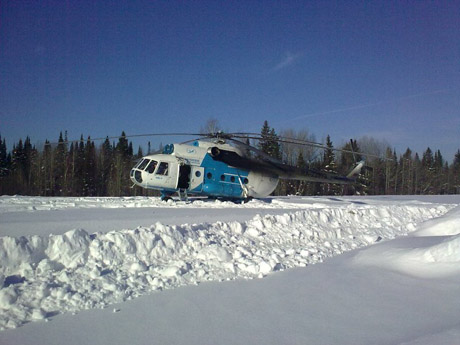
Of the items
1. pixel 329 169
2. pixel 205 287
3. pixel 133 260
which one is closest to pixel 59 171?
pixel 329 169

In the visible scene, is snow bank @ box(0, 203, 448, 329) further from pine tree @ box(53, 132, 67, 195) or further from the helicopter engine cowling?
pine tree @ box(53, 132, 67, 195)

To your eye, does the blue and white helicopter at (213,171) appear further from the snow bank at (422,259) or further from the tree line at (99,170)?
the tree line at (99,170)

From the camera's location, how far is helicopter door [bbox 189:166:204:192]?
13583 millimetres

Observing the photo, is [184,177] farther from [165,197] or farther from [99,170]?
[99,170]

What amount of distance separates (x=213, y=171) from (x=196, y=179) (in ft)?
3.00

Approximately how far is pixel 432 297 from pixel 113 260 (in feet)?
15.8

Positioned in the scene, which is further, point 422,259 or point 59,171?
point 59,171

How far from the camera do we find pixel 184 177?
13.4 metres

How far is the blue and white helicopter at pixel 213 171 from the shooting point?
42.3ft

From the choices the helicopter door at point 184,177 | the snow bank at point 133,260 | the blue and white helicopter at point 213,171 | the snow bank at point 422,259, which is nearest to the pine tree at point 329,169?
the blue and white helicopter at point 213,171

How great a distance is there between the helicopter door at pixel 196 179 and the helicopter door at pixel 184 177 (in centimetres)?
18

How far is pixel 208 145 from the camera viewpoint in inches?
572

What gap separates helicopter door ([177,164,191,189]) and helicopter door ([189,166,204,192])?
18cm

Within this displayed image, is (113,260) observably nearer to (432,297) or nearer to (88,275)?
(88,275)
